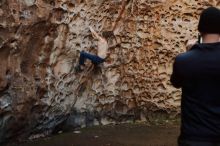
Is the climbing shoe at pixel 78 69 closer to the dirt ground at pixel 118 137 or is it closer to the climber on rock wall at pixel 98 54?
the climber on rock wall at pixel 98 54

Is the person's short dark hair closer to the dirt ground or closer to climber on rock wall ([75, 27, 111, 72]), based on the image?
the dirt ground

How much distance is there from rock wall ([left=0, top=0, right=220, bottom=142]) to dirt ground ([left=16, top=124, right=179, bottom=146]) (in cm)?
21

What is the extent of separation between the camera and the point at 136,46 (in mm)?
8117

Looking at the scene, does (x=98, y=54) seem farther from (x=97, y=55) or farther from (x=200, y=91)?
(x=200, y=91)

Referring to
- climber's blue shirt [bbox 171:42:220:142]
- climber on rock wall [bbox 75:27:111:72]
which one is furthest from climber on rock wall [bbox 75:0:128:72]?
climber's blue shirt [bbox 171:42:220:142]

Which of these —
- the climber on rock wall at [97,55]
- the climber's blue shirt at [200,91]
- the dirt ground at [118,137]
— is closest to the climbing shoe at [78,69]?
the climber on rock wall at [97,55]

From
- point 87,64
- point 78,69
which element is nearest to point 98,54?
point 87,64

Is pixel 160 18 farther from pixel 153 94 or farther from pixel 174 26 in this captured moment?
pixel 153 94

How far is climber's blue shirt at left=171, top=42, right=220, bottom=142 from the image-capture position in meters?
2.80

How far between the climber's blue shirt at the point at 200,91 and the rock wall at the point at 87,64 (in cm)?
346

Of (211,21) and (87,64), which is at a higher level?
(211,21)

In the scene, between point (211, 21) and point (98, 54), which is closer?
point (211, 21)

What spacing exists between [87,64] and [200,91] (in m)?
4.66

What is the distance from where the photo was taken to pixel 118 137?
703 centimetres
